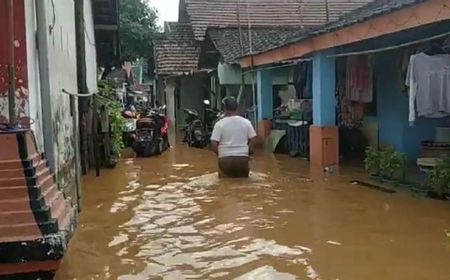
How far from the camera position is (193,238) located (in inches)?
257

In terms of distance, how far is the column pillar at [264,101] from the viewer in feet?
58.1

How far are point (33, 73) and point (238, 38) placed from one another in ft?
51.2

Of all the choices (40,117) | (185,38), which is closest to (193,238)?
(40,117)

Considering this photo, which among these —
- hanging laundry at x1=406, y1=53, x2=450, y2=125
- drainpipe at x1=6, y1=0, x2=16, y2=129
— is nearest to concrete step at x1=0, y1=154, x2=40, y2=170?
drainpipe at x1=6, y1=0, x2=16, y2=129

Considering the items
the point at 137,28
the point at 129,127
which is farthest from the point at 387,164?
the point at 137,28

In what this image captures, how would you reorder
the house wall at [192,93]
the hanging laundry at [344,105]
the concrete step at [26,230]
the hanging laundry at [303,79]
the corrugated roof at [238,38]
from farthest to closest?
the house wall at [192,93] < the corrugated roof at [238,38] < the hanging laundry at [303,79] < the hanging laundry at [344,105] < the concrete step at [26,230]

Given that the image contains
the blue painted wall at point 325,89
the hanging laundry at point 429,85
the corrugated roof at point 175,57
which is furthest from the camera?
the corrugated roof at point 175,57

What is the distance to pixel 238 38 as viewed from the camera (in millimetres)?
21953

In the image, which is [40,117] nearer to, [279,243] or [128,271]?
[128,271]

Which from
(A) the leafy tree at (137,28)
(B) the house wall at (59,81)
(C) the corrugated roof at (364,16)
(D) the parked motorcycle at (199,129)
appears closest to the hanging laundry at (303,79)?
(C) the corrugated roof at (364,16)

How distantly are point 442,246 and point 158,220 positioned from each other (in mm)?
3417

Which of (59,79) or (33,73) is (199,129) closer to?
(59,79)

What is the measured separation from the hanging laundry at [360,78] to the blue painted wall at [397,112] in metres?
0.33

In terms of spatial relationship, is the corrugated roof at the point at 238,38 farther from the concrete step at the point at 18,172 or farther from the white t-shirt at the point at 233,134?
the concrete step at the point at 18,172
